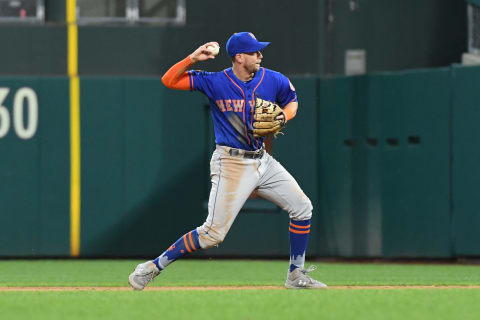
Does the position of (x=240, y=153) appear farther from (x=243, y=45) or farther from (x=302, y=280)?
(x=302, y=280)

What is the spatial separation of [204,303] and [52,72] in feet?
23.4

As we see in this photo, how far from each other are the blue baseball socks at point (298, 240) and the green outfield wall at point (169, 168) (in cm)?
476

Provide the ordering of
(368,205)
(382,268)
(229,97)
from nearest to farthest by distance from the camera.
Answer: (229,97) < (382,268) < (368,205)

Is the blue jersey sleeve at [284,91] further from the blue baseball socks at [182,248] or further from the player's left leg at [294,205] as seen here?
the blue baseball socks at [182,248]

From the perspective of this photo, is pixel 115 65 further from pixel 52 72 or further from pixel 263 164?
pixel 263 164

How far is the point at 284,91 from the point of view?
812 cm

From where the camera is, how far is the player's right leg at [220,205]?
782cm

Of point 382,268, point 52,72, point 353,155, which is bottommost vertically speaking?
point 382,268

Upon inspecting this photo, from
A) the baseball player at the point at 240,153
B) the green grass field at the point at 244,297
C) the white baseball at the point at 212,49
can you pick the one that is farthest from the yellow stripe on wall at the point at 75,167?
the white baseball at the point at 212,49

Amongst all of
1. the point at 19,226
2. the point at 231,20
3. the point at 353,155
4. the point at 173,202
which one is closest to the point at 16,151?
the point at 19,226

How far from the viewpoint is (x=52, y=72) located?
13312 millimetres

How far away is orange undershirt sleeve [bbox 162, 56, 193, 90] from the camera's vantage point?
787 centimetres

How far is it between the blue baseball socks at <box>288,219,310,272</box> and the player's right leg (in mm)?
479

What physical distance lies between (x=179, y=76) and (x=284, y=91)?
87 centimetres
